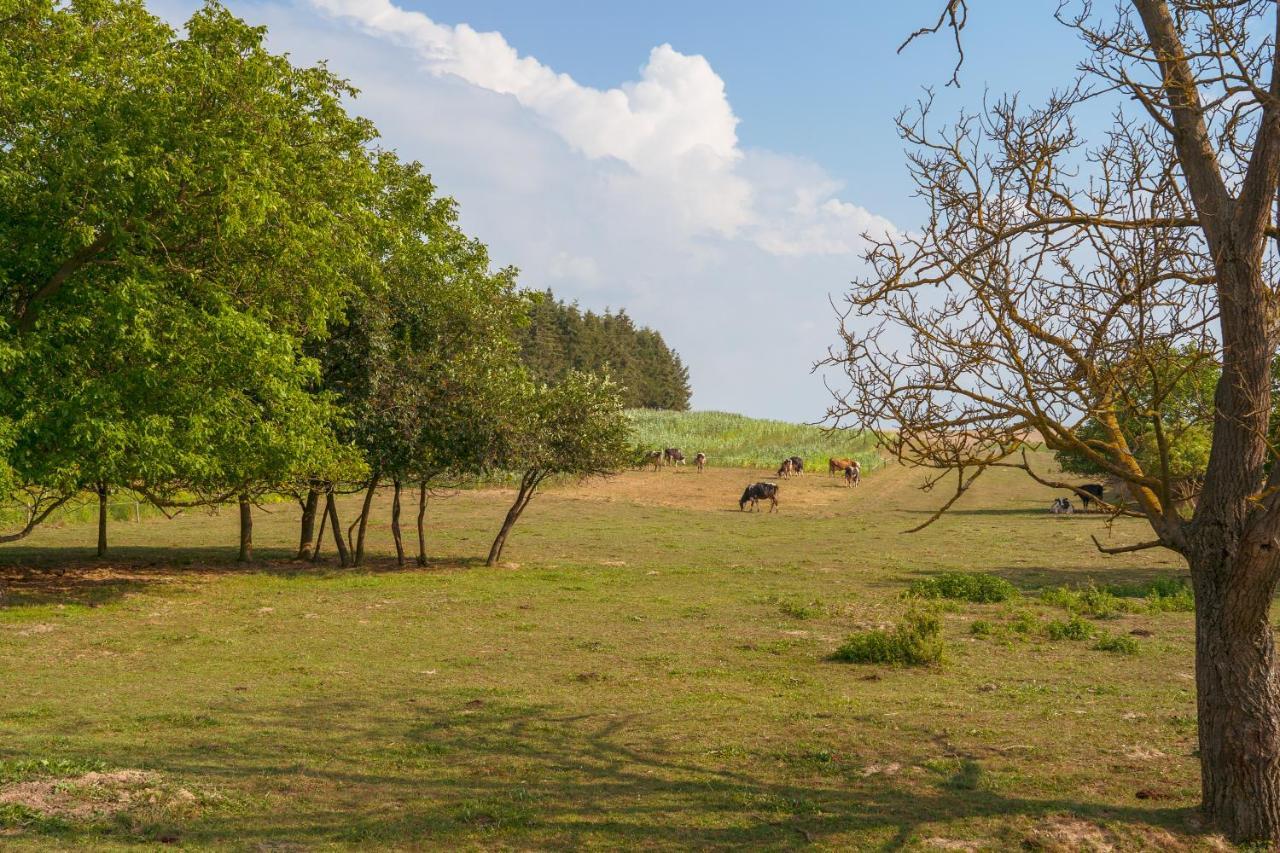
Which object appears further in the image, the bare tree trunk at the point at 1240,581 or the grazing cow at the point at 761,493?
the grazing cow at the point at 761,493

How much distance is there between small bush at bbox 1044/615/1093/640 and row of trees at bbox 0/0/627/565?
53.1ft

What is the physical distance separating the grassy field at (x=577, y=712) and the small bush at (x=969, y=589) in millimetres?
340

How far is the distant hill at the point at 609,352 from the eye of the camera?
12162 cm

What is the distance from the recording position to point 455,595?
26.9 m

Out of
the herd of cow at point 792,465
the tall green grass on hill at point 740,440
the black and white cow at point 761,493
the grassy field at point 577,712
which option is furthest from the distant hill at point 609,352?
the grassy field at point 577,712

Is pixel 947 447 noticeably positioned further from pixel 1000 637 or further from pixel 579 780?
pixel 1000 637

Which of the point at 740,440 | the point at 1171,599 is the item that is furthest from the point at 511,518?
the point at 740,440

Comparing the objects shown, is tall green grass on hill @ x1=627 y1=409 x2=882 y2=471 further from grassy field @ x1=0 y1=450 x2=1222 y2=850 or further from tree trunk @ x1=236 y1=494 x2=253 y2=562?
grassy field @ x1=0 y1=450 x2=1222 y2=850

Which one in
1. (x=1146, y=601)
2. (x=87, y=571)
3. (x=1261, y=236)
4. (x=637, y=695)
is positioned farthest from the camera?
(x=87, y=571)

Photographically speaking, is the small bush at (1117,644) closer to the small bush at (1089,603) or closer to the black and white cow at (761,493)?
the small bush at (1089,603)

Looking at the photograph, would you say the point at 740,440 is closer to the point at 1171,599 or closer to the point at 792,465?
the point at 792,465

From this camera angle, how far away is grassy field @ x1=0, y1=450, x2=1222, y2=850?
32.9 feet

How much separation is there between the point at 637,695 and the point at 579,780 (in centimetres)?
419

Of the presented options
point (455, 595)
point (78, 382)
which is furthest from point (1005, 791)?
point (78, 382)
